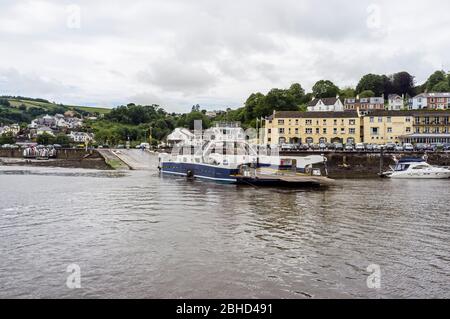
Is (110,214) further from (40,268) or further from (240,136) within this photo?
(240,136)

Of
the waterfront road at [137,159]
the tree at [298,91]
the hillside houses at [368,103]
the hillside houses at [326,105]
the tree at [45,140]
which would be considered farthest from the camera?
the tree at [298,91]

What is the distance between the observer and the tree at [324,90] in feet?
532

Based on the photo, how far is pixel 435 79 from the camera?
175 metres

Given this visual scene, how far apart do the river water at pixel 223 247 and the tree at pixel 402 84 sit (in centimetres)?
16009

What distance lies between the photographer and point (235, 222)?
21.8m

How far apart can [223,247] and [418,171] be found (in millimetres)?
43988

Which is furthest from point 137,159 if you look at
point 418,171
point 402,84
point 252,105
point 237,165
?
point 402,84

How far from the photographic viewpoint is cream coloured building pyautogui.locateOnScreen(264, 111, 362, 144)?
320 feet

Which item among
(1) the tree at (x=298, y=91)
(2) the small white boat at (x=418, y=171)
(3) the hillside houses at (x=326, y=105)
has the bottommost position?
(2) the small white boat at (x=418, y=171)

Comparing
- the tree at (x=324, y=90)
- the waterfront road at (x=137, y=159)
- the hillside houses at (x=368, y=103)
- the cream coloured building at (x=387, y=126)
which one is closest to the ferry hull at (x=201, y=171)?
the waterfront road at (x=137, y=159)

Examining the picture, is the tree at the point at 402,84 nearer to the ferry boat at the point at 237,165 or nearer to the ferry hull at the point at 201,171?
the ferry boat at the point at 237,165
